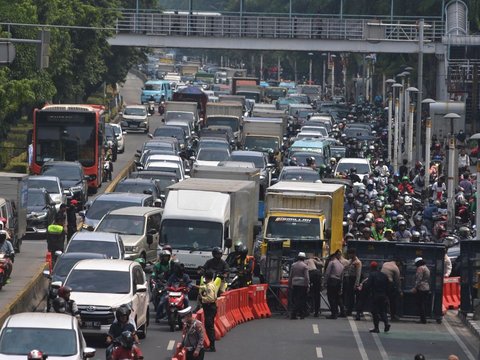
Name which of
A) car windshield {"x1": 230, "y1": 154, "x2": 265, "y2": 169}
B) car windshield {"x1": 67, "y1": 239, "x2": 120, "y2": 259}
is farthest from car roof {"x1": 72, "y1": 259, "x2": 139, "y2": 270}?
car windshield {"x1": 230, "y1": 154, "x2": 265, "y2": 169}

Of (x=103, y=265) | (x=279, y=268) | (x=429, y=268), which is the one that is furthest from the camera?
(x=279, y=268)

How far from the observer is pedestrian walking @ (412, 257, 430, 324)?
111 feet

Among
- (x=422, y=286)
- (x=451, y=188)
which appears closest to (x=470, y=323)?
(x=422, y=286)

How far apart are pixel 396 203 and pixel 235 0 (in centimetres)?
13295

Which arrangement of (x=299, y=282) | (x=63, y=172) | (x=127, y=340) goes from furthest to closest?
(x=63, y=172), (x=299, y=282), (x=127, y=340)

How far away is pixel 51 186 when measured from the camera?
162 feet

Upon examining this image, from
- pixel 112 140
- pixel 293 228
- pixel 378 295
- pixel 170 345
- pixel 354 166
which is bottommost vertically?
pixel 170 345

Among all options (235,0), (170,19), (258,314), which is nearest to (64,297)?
(258,314)

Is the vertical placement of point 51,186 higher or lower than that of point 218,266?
higher

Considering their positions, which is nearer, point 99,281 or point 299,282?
point 99,281

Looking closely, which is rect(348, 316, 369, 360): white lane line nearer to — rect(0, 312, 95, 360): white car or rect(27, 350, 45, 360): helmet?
rect(0, 312, 95, 360): white car

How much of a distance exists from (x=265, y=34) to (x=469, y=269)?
63.9 meters

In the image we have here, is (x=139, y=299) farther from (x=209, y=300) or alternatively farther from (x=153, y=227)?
(x=153, y=227)

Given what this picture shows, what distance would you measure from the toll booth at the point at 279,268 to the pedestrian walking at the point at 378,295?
2.53m
